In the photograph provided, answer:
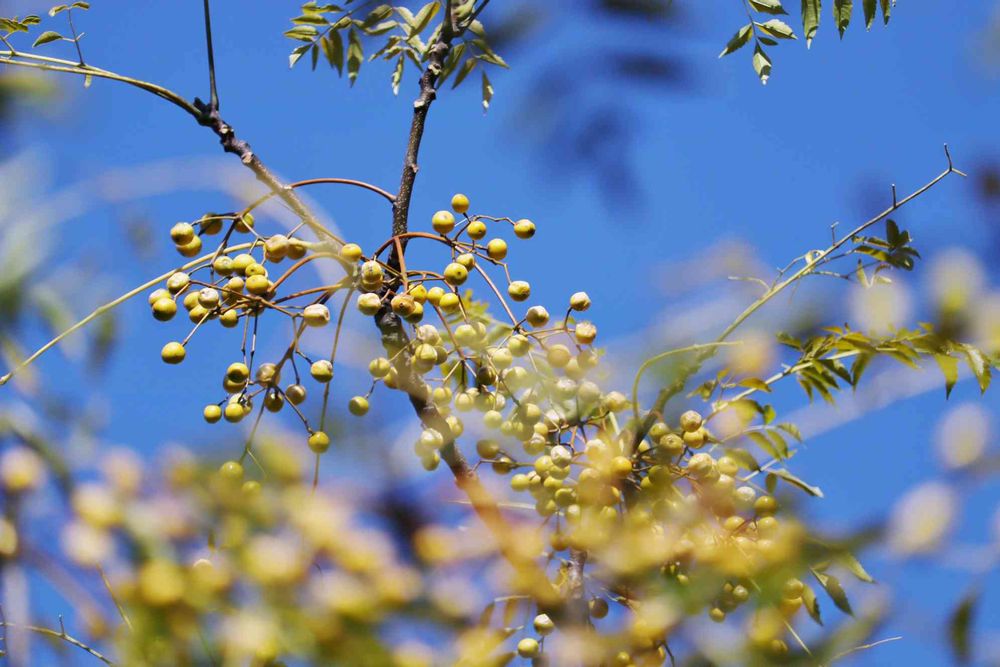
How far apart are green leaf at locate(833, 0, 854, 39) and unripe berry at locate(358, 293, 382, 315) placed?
1013 millimetres

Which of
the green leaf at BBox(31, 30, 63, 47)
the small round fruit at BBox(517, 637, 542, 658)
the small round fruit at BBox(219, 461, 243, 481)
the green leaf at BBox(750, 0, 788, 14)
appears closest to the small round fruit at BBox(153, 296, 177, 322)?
the green leaf at BBox(31, 30, 63, 47)

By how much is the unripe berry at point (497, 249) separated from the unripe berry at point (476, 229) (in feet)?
0.09

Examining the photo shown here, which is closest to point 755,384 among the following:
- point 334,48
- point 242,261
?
point 242,261

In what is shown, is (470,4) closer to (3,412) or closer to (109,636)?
(3,412)

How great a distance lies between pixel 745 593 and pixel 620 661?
474 millimetres

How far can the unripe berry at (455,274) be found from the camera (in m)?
1.81

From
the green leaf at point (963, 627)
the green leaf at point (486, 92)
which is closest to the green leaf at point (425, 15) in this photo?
the green leaf at point (486, 92)

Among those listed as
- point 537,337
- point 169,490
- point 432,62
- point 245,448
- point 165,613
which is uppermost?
point 432,62

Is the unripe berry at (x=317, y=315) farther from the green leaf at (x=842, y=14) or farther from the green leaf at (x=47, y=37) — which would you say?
the green leaf at (x=842, y=14)

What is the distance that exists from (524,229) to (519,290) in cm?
13

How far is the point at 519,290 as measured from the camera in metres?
2.02

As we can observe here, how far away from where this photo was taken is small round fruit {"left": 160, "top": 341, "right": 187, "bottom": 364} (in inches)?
72.1

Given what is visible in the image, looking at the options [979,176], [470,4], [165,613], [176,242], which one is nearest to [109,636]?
[165,613]

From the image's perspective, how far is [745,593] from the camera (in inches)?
55.8
